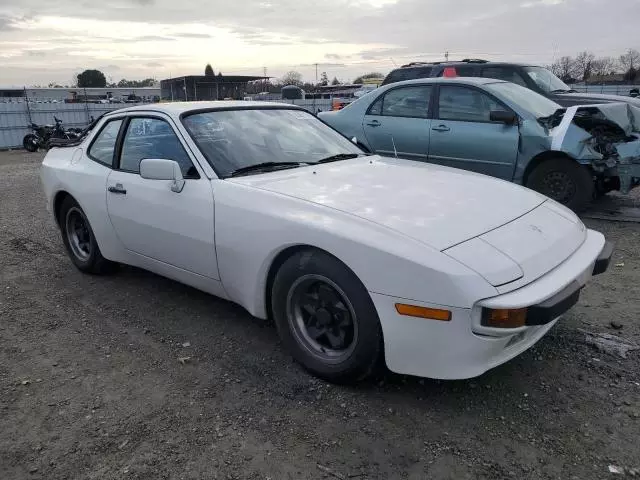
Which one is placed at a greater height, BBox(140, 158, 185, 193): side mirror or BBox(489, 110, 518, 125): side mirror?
BBox(489, 110, 518, 125): side mirror

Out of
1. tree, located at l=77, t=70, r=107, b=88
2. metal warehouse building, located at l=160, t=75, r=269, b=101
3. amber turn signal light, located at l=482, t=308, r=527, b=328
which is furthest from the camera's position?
tree, located at l=77, t=70, r=107, b=88

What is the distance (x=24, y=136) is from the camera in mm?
17438

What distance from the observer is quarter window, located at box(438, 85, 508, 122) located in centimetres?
664

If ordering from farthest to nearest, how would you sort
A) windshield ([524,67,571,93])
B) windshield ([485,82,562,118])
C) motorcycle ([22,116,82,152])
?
motorcycle ([22,116,82,152]), windshield ([524,67,571,93]), windshield ([485,82,562,118])

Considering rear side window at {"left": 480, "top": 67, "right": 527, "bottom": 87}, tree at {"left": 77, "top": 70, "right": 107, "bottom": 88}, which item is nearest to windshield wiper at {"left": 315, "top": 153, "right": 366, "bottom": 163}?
rear side window at {"left": 480, "top": 67, "right": 527, "bottom": 87}

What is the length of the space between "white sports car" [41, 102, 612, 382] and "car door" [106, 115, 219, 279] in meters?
0.01

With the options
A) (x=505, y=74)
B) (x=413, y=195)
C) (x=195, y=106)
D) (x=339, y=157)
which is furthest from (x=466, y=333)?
(x=505, y=74)

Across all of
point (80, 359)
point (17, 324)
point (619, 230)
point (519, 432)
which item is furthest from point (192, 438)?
point (619, 230)

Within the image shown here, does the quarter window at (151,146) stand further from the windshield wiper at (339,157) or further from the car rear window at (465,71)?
the car rear window at (465,71)

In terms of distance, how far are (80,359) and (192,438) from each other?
47.7 inches

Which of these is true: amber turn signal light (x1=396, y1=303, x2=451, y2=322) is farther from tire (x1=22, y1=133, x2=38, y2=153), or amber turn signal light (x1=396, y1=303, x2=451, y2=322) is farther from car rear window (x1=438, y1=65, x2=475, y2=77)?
tire (x1=22, y1=133, x2=38, y2=153)

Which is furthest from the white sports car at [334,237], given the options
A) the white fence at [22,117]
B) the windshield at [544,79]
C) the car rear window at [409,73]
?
the white fence at [22,117]

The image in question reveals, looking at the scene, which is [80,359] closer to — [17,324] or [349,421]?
[17,324]

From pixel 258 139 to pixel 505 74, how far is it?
6964 mm
